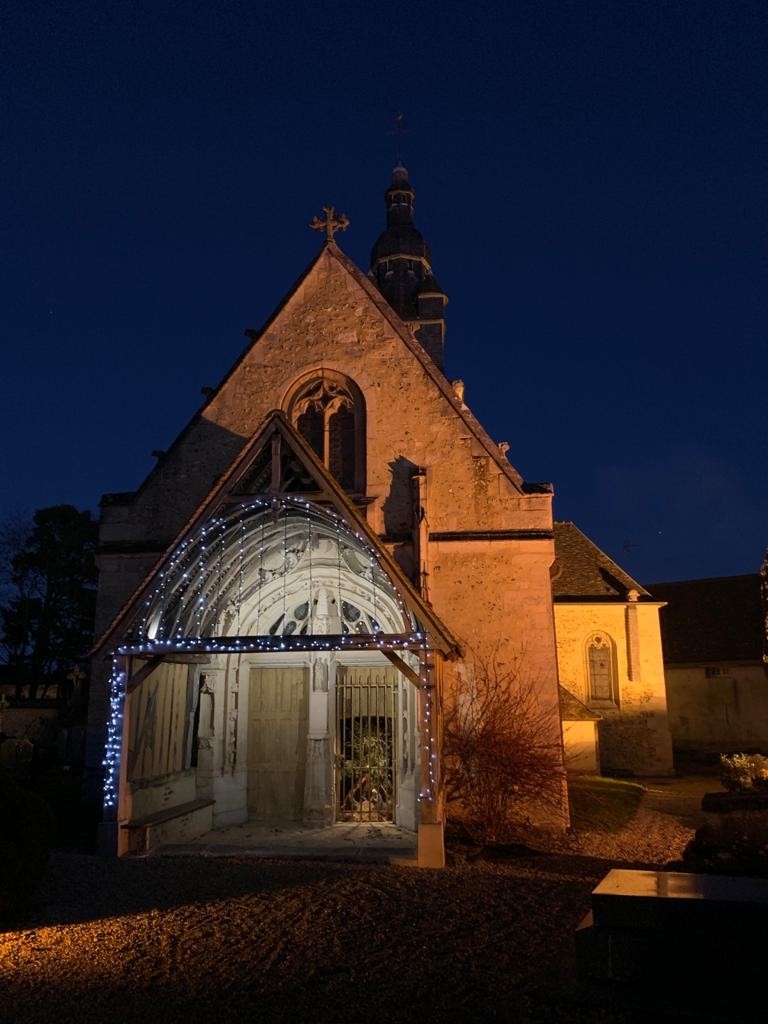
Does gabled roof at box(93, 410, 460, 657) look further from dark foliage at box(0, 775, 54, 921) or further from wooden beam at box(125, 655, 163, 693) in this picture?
dark foliage at box(0, 775, 54, 921)

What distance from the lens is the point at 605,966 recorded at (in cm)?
509

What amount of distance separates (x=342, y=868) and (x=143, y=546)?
7.52 m

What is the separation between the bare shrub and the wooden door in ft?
10.5

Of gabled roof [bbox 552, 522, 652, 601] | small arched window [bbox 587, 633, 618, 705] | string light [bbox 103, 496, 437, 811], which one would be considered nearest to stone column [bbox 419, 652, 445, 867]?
string light [bbox 103, 496, 437, 811]

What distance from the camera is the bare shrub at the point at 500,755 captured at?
12805mm

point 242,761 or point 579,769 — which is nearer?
point 242,761

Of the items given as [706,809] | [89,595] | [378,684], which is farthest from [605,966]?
[89,595]

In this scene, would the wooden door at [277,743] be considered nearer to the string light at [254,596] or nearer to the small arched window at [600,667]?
the string light at [254,596]

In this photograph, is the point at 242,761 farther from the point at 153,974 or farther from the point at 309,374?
the point at 153,974

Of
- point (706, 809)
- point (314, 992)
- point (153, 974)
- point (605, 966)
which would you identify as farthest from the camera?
point (706, 809)

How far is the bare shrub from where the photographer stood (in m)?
12.8

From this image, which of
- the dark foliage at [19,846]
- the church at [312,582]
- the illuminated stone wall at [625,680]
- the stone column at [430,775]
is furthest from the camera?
the illuminated stone wall at [625,680]

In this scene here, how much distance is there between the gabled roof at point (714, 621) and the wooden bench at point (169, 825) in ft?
73.1

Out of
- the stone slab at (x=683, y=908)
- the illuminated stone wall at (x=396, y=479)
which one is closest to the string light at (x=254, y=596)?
the illuminated stone wall at (x=396, y=479)
